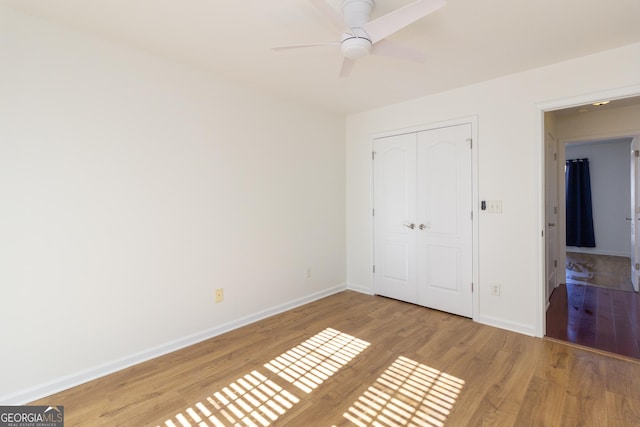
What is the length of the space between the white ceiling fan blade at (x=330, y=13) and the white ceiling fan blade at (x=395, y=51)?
0.26m

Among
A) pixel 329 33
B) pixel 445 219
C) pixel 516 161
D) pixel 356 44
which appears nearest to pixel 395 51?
pixel 356 44

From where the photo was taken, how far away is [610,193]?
6531mm

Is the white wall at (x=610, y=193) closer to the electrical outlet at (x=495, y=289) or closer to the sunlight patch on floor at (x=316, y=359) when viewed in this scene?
the electrical outlet at (x=495, y=289)

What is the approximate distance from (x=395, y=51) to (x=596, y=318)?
139 inches

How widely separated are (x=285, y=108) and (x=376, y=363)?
9.02 ft

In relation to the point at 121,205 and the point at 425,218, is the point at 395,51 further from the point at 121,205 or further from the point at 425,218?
the point at 121,205

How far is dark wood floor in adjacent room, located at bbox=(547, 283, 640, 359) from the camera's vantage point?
105 inches

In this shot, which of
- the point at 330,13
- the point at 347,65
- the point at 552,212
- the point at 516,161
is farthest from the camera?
the point at 552,212

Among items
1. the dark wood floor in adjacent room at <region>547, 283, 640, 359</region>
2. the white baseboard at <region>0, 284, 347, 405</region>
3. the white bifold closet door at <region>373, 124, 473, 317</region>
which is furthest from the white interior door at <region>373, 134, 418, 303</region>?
the dark wood floor in adjacent room at <region>547, 283, 640, 359</region>

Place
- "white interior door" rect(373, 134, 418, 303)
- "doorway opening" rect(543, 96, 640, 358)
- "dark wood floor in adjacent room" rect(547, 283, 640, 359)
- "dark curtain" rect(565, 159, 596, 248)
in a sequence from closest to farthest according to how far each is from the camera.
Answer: "dark wood floor in adjacent room" rect(547, 283, 640, 359) < "doorway opening" rect(543, 96, 640, 358) < "white interior door" rect(373, 134, 418, 303) < "dark curtain" rect(565, 159, 596, 248)

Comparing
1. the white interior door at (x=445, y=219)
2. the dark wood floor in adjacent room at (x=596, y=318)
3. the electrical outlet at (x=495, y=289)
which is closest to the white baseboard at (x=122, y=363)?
the white interior door at (x=445, y=219)

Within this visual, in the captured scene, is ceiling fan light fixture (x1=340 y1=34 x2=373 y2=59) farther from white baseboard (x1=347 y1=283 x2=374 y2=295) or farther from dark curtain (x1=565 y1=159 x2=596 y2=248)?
dark curtain (x1=565 y1=159 x2=596 y2=248)

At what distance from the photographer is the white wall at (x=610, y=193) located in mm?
6352

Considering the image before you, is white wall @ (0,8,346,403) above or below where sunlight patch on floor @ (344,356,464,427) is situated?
above
